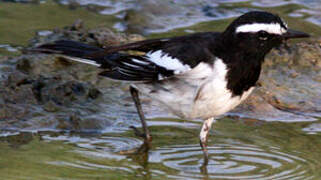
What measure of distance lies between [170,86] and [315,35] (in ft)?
13.4

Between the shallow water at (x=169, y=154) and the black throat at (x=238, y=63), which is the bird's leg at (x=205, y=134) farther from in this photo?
the black throat at (x=238, y=63)

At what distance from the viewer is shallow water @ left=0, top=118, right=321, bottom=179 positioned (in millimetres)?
5805

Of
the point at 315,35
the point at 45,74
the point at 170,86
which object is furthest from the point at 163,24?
the point at 170,86

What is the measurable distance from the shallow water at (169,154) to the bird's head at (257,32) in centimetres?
103

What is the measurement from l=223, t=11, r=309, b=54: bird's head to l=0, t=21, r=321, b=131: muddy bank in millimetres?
1577

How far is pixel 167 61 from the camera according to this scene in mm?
5965

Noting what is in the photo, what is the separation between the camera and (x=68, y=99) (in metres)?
7.26

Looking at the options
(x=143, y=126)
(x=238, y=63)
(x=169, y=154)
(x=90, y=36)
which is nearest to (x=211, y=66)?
(x=238, y=63)

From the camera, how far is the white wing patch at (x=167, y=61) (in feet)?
19.1

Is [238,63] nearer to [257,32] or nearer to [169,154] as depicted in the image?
[257,32]

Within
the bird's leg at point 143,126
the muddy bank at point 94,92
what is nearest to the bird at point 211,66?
the bird's leg at point 143,126

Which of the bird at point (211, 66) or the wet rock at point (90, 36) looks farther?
the wet rock at point (90, 36)

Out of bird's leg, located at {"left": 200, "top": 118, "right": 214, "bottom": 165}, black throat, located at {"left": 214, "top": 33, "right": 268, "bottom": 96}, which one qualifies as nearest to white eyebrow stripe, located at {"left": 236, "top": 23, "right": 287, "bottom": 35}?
black throat, located at {"left": 214, "top": 33, "right": 268, "bottom": 96}

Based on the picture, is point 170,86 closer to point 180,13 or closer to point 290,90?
point 290,90
